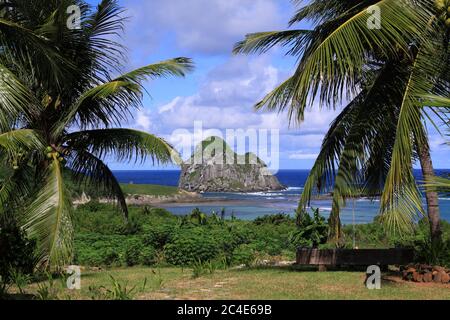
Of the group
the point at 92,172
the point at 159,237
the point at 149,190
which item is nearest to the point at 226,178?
the point at 149,190

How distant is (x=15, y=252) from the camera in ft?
35.8

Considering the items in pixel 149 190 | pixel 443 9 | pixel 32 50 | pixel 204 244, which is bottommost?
pixel 204 244

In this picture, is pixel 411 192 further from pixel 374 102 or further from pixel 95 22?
pixel 95 22

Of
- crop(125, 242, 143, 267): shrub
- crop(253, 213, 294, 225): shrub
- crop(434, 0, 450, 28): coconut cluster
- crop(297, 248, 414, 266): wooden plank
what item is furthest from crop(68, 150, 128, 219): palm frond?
crop(253, 213, 294, 225): shrub

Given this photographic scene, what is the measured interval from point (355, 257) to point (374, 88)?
350 cm

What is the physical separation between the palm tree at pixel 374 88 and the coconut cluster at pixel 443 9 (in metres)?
0.02

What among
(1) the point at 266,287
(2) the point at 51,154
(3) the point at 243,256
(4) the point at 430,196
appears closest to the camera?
(1) the point at 266,287

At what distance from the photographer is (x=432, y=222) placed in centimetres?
1160

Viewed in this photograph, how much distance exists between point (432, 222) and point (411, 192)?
3.75 metres

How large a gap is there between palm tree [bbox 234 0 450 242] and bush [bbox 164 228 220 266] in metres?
3.48

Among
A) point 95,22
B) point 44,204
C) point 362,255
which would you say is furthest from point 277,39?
point 44,204

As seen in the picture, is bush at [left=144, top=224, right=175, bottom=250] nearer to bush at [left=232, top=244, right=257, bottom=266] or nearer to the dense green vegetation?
the dense green vegetation

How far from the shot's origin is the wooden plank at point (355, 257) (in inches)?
454

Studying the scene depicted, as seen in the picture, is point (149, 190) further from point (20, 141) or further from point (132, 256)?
point (20, 141)
